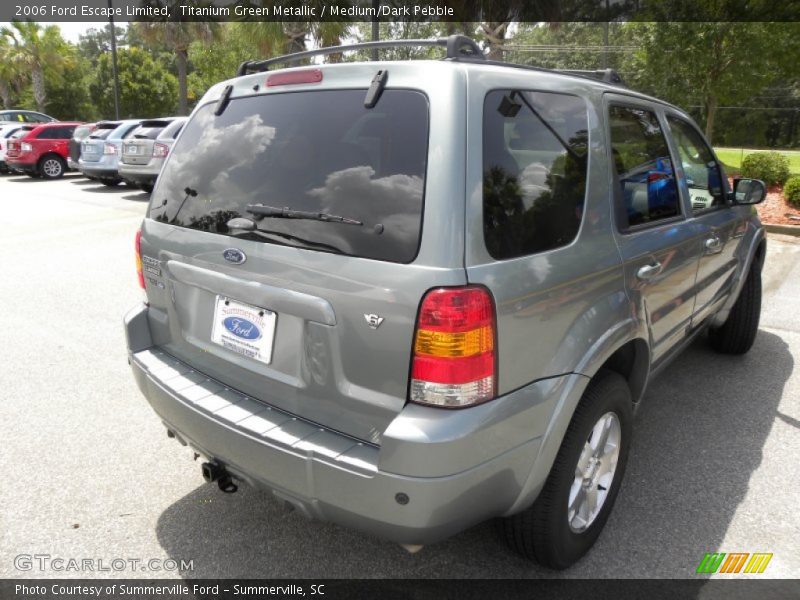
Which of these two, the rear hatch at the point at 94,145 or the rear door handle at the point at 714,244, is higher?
the rear door handle at the point at 714,244

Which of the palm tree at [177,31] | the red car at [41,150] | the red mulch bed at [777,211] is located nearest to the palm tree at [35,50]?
the palm tree at [177,31]

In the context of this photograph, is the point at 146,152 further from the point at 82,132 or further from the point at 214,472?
the point at 214,472

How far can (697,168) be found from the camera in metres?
3.72

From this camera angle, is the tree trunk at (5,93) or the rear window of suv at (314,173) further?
the tree trunk at (5,93)

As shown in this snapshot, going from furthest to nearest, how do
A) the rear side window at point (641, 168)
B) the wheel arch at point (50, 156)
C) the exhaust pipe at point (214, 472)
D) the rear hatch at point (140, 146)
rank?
1. the wheel arch at point (50, 156)
2. the rear hatch at point (140, 146)
3. the rear side window at point (641, 168)
4. the exhaust pipe at point (214, 472)

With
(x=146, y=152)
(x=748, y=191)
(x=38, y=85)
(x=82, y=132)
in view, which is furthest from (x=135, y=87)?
(x=748, y=191)

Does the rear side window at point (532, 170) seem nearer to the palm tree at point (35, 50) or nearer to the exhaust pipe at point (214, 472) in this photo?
the exhaust pipe at point (214, 472)

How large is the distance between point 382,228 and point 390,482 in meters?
0.78

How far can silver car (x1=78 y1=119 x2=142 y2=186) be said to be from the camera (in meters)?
14.9

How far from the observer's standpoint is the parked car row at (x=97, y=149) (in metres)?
12.9

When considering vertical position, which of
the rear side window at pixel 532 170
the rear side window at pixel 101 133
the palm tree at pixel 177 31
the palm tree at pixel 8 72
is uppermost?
the palm tree at pixel 177 31

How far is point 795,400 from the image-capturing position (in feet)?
13.2

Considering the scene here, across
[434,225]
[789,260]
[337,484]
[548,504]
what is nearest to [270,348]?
[337,484]

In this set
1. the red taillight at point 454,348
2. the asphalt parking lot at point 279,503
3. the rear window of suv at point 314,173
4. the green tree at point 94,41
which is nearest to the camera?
the red taillight at point 454,348
